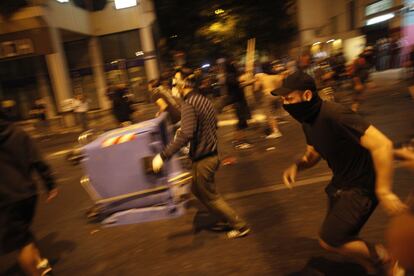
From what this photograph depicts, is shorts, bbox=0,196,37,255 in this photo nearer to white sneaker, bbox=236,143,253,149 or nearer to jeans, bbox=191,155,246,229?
jeans, bbox=191,155,246,229

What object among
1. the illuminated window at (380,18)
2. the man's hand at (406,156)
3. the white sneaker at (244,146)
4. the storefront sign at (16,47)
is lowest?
the white sneaker at (244,146)

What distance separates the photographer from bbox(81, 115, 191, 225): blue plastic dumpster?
16.0 feet

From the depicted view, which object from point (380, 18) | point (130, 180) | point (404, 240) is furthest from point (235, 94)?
point (380, 18)

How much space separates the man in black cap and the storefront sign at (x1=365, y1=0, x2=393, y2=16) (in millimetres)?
19933

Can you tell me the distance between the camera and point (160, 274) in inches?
147

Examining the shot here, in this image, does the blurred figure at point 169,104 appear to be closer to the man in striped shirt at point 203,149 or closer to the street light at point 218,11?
the man in striped shirt at point 203,149

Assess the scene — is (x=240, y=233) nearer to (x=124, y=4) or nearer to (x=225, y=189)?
(x=225, y=189)

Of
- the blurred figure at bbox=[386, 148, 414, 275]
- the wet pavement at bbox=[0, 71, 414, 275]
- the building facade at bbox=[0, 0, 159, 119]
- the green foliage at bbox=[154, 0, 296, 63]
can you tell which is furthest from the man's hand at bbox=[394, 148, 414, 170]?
the green foliage at bbox=[154, 0, 296, 63]

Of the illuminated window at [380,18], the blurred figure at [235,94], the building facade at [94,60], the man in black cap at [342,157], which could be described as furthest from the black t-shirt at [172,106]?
the illuminated window at [380,18]

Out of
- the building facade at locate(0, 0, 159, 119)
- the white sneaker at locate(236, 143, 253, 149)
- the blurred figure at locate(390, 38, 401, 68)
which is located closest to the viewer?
the white sneaker at locate(236, 143, 253, 149)

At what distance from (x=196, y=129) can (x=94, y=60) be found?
2460 cm

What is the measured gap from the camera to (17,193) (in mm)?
3361

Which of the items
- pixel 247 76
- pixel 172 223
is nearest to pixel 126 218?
pixel 172 223

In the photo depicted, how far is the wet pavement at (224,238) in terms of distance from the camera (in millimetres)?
3650
